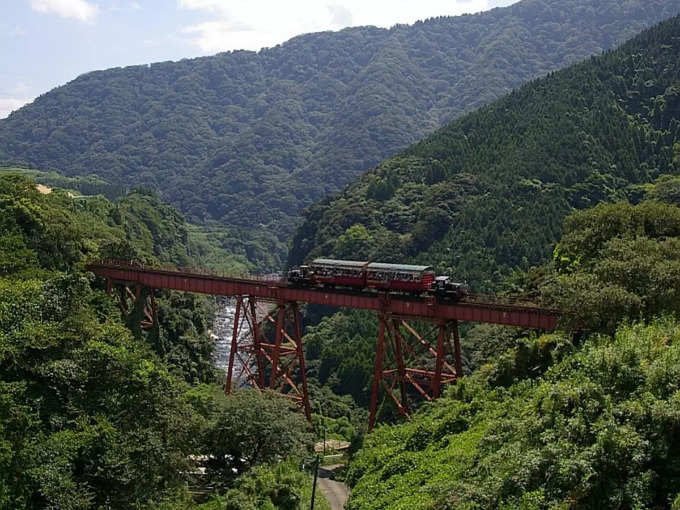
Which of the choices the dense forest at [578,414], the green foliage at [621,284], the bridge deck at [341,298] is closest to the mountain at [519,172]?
the bridge deck at [341,298]

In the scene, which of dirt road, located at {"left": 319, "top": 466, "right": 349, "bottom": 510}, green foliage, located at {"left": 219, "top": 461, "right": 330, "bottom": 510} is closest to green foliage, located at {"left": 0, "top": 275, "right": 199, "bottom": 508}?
green foliage, located at {"left": 219, "top": 461, "right": 330, "bottom": 510}

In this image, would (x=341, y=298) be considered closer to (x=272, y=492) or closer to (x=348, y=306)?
(x=348, y=306)

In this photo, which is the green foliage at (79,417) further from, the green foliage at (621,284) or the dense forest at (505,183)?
the dense forest at (505,183)

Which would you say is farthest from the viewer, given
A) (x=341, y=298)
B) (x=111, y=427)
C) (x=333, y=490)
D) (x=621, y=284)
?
(x=341, y=298)

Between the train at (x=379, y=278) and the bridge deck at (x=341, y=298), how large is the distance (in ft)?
1.43

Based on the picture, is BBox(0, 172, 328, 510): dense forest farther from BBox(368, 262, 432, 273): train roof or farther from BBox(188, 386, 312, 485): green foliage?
BBox(368, 262, 432, 273): train roof

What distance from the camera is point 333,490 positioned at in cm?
3553

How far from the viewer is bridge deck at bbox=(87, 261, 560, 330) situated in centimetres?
3525

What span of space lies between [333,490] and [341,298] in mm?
10114

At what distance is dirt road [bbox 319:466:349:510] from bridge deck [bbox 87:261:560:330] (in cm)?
908

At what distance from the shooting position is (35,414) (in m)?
27.3

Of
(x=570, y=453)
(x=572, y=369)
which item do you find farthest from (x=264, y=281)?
(x=570, y=453)

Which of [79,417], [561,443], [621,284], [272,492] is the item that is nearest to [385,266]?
[621,284]

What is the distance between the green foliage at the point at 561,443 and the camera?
61.3 feet
